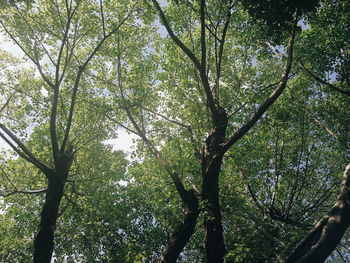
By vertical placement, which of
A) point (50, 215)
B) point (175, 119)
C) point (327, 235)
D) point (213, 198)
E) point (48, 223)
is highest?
point (175, 119)

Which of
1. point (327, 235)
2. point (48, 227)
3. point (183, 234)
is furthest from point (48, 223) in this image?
point (327, 235)

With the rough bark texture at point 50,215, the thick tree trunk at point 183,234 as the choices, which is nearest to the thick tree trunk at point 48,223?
the rough bark texture at point 50,215

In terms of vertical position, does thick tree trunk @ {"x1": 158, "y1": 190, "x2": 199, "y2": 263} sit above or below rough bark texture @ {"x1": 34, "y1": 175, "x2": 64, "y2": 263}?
below

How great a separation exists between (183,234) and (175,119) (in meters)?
7.00

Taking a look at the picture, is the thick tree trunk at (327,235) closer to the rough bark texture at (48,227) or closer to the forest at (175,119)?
the forest at (175,119)

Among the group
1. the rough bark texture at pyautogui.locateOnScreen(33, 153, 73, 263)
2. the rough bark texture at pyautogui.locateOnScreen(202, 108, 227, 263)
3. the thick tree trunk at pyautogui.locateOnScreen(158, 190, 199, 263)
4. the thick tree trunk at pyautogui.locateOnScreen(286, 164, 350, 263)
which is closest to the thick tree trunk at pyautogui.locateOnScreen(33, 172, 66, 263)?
the rough bark texture at pyautogui.locateOnScreen(33, 153, 73, 263)

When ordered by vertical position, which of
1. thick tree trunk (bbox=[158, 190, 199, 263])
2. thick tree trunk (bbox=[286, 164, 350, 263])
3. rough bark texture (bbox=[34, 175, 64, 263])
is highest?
rough bark texture (bbox=[34, 175, 64, 263])

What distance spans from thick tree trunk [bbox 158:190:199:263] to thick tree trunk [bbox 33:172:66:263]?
371cm

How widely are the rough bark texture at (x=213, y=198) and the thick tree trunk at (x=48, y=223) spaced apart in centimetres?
504

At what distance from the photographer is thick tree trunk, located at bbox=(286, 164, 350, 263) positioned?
4.41 meters

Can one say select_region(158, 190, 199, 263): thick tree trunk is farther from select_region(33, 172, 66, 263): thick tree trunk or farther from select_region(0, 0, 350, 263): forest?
select_region(33, 172, 66, 263): thick tree trunk

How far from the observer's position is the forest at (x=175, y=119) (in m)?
Result: 8.52

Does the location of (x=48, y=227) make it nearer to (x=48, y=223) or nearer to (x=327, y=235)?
(x=48, y=223)

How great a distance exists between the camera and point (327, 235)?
14.9 feet
